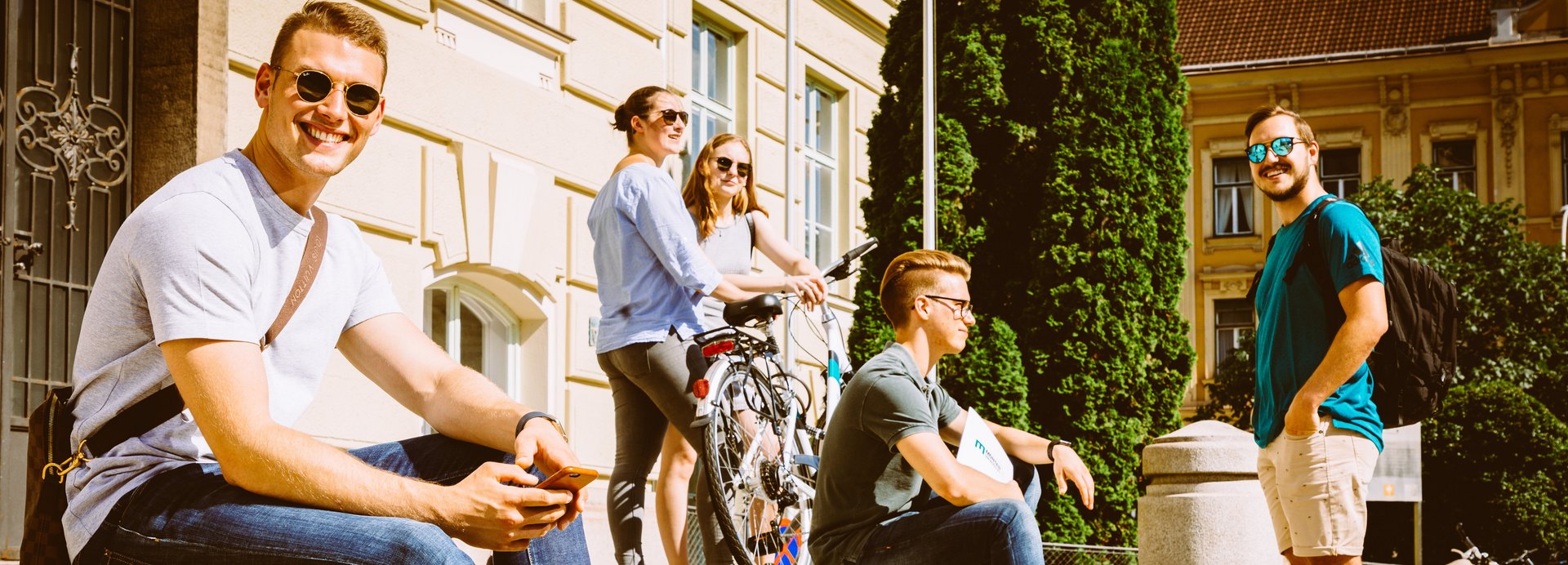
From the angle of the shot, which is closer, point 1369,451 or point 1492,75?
point 1369,451

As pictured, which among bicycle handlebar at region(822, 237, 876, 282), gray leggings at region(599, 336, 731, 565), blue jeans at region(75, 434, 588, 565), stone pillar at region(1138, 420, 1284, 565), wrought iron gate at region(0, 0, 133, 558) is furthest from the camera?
stone pillar at region(1138, 420, 1284, 565)

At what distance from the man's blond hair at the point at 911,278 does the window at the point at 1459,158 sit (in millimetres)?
32926

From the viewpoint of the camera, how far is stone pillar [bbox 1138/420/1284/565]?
7438 millimetres

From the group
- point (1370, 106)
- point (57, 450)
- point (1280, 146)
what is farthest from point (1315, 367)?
point (1370, 106)

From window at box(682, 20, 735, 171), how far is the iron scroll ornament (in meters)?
5.55

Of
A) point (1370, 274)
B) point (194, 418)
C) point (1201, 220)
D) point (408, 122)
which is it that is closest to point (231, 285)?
point (194, 418)

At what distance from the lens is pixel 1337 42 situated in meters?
35.8

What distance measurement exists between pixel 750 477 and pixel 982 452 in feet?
4.56

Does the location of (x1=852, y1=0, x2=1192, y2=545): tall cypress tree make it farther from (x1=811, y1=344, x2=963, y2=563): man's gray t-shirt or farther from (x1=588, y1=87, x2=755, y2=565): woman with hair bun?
(x1=811, y1=344, x2=963, y2=563): man's gray t-shirt

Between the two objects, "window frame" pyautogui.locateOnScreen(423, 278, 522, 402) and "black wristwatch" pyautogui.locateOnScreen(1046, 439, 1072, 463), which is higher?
"window frame" pyautogui.locateOnScreen(423, 278, 522, 402)

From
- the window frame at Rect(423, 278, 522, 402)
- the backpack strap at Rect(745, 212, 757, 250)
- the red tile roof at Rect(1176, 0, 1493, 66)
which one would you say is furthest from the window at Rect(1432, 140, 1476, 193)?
the backpack strap at Rect(745, 212, 757, 250)

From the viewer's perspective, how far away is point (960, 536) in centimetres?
400

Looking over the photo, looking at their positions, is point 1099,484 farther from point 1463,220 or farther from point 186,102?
point 1463,220

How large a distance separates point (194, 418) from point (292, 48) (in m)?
0.68
